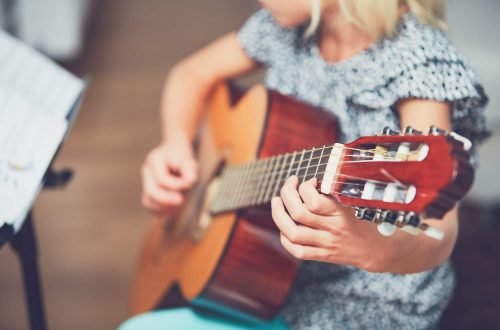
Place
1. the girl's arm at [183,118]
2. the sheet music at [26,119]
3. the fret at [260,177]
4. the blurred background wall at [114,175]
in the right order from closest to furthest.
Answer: the sheet music at [26,119], the fret at [260,177], the girl's arm at [183,118], the blurred background wall at [114,175]

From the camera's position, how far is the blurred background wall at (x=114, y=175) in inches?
58.0

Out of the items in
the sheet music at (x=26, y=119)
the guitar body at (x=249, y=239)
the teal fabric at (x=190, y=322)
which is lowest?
the teal fabric at (x=190, y=322)

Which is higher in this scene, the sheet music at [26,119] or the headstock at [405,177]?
the sheet music at [26,119]

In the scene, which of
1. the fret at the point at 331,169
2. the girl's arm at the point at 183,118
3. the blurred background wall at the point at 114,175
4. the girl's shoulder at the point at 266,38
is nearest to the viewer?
the fret at the point at 331,169

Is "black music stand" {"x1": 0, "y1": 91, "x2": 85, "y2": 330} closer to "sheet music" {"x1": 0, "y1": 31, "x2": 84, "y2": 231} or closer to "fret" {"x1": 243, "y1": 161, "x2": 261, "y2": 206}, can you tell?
"sheet music" {"x1": 0, "y1": 31, "x2": 84, "y2": 231}

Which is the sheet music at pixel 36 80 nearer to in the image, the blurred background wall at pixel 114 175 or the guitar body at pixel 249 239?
the guitar body at pixel 249 239

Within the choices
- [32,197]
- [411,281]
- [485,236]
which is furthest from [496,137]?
[32,197]

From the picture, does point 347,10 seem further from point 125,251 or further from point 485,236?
point 125,251

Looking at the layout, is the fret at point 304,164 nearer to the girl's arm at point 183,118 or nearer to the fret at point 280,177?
the fret at point 280,177

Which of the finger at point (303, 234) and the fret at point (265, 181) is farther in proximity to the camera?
the fret at point (265, 181)

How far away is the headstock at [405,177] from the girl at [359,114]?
66 mm

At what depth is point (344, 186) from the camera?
660 mm

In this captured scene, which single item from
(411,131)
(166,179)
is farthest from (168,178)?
(411,131)

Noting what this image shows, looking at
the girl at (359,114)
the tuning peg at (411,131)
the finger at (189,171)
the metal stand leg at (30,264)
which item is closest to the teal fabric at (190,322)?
the girl at (359,114)
